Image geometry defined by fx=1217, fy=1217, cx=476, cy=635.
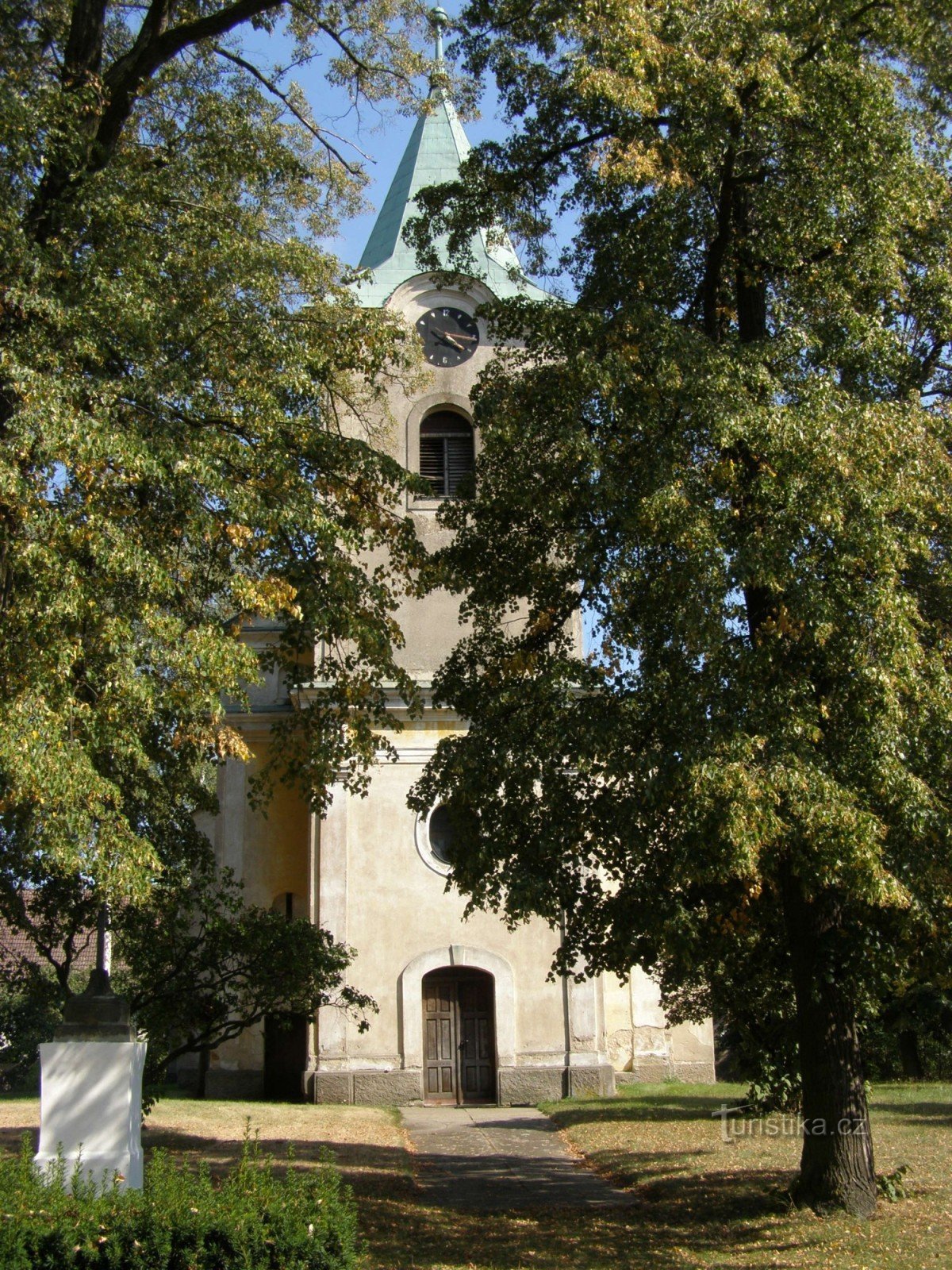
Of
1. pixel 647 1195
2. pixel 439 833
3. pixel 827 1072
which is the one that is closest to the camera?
pixel 827 1072

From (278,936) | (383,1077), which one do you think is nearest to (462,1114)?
(383,1077)

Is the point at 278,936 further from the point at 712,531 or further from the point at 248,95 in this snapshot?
the point at 248,95

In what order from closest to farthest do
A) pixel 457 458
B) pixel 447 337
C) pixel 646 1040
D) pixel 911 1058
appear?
pixel 646 1040
pixel 457 458
pixel 447 337
pixel 911 1058

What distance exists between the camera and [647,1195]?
36.5ft

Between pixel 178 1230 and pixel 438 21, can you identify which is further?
pixel 438 21

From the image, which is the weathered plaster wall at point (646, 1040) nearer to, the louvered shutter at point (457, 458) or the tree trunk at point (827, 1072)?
the louvered shutter at point (457, 458)

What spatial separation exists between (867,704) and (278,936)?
622 cm

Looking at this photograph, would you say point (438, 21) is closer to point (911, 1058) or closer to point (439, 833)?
point (439, 833)

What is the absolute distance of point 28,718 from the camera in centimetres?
749

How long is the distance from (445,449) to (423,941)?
8222mm

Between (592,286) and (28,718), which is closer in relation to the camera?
(28,718)

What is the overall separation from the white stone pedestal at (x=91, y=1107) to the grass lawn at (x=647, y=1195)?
1.97 m

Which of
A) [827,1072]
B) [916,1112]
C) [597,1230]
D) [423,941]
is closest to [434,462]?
[423,941]

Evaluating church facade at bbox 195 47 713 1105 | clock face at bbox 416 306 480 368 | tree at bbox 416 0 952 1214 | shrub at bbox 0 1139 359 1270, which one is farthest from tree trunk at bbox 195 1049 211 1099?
shrub at bbox 0 1139 359 1270
